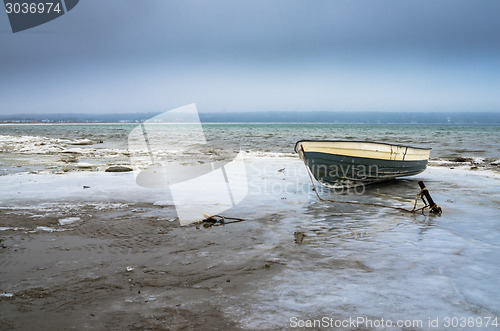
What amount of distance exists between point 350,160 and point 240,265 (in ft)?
21.5

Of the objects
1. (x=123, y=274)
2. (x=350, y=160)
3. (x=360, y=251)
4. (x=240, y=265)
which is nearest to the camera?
(x=123, y=274)

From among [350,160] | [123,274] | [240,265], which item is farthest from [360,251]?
[350,160]

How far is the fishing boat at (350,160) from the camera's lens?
34.2 feet

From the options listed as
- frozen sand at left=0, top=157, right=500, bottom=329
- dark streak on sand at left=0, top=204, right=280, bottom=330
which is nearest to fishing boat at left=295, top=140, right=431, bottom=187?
frozen sand at left=0, top=157, right=500, bottom=329

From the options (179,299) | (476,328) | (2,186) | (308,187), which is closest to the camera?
(476,328)

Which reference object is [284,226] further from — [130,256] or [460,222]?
[460,222]

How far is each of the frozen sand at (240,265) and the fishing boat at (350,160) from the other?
75.9 inches

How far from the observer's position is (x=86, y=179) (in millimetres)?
11961

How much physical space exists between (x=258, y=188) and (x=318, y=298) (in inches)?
272

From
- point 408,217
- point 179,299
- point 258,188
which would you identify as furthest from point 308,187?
point 179,299

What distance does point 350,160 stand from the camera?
10516 millimetres

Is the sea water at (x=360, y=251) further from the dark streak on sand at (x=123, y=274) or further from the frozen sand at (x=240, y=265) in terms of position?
the dark streak on sand at (x=123, y=274)

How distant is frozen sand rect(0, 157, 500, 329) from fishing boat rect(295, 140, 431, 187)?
1928 millimetres

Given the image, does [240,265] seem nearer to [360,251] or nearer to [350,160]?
[360,251]
